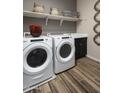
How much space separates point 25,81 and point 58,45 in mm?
813

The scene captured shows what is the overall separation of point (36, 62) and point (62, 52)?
2.04 ft

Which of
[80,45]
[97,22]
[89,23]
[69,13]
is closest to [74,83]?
[80,45]

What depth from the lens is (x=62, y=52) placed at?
2.02 metres

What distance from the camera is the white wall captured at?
2.78 metres

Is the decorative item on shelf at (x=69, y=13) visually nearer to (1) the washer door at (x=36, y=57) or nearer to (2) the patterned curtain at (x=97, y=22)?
(2) the patterned curtain at (x=97, y=22)

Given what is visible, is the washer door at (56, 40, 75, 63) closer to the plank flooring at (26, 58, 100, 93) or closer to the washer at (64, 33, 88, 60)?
the plank flooring at (26, 58, 100, 93)

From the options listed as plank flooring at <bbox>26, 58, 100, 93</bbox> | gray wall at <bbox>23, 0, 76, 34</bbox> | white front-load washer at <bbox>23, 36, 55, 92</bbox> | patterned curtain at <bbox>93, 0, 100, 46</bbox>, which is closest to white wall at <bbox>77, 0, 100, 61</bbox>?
patterned curtain at <bbox>93, 0, 100, 46</bbox>

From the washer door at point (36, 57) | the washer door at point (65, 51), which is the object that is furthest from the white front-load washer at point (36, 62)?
the washer door at point (65, 51)

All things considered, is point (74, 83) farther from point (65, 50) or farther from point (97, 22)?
point (97, 22)
